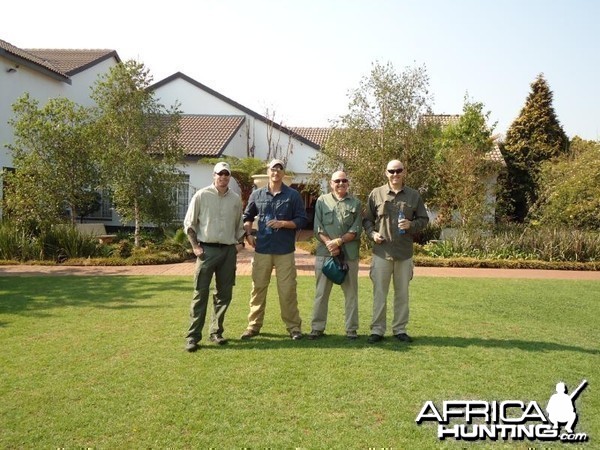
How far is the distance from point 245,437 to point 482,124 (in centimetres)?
2333

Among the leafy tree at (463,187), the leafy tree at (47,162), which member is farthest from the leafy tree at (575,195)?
the leafy tree at (47,162)

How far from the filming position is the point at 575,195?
15898mm

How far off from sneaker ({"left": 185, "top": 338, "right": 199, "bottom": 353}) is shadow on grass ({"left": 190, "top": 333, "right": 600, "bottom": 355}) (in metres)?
0.13

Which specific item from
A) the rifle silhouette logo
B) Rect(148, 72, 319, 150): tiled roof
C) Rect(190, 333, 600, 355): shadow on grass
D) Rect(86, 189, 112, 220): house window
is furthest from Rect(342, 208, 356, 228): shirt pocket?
Rect(148, 72, 319, 150): tiled roof

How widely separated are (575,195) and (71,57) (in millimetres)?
21605

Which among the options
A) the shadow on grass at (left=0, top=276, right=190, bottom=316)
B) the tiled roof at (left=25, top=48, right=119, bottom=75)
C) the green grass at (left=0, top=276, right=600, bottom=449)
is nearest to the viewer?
the green grass at (left=0, top=276, right=600, bottom=449)

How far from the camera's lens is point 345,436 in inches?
141

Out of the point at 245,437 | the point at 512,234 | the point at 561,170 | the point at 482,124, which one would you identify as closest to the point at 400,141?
the point at 512,234

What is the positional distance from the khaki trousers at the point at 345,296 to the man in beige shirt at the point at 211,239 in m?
0.99

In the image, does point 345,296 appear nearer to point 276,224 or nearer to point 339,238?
point 339,238

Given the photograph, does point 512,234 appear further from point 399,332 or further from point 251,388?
point 251,388

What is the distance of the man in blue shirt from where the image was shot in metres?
5.93

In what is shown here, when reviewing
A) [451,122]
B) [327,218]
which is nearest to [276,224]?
[327,218]

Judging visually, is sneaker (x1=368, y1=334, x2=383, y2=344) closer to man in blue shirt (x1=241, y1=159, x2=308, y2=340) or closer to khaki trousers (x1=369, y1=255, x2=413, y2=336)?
khaki trousers (x1=369, y1=255, x2=413, y2=336)
